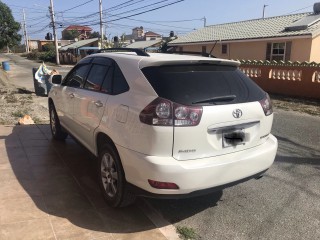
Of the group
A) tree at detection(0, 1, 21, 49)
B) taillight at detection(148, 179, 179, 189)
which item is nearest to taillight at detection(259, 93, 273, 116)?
taillight at detection(148, 179, 179, 189)

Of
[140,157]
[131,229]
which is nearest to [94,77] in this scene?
[140,157]

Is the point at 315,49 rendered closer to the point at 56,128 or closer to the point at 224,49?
the point at 224,49

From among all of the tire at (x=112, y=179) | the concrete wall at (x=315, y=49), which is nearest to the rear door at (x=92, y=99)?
the tire at (x=112, y=179)

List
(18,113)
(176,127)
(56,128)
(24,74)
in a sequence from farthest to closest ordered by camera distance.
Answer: (24,74) → (18,113) → (56,128) → (176,127)

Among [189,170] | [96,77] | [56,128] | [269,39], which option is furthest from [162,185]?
[269,39]

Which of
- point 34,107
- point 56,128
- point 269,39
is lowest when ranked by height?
point 34,107

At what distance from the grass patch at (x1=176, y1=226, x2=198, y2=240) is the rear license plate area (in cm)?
91

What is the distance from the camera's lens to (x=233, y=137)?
332 centimetres

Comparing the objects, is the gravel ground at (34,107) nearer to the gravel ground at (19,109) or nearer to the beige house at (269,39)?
the gravel ground at (19,109)

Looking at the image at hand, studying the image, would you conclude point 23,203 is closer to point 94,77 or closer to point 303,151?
point 94,77

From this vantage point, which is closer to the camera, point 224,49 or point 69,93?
point 69,93

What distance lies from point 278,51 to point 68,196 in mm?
20230

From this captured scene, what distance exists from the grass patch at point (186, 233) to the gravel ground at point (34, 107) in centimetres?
580

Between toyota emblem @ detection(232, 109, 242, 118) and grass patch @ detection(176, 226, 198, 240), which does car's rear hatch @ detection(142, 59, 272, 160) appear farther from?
grass patch @ detection(176, 226, 198, 240)
